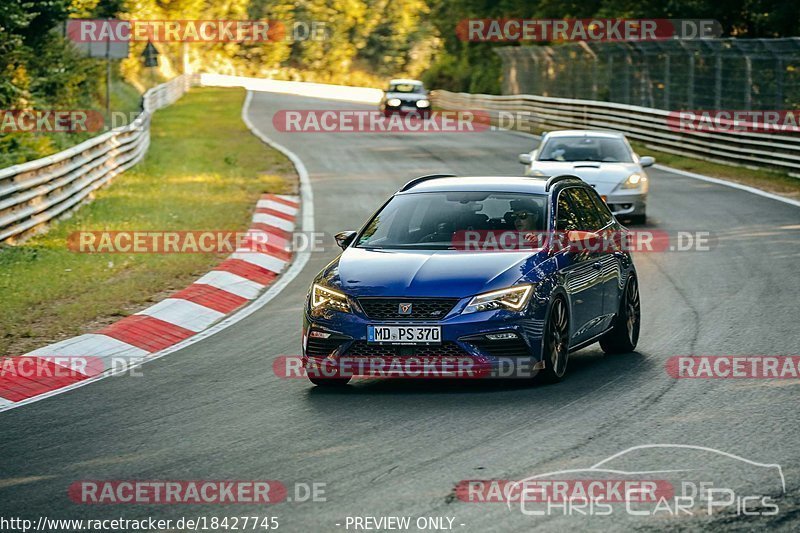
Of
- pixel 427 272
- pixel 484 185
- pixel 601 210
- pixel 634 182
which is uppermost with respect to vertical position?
pixel 484 185

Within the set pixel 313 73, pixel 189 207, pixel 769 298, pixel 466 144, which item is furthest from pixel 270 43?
pixel 769 298

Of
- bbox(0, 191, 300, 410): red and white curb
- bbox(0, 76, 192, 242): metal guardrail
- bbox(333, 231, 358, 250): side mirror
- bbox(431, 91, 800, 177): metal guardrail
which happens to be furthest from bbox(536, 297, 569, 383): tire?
bbox(431, 91, 800, 177): metal guardrail

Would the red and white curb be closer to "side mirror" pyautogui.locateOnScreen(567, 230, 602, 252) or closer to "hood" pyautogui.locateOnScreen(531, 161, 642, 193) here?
"side mirror" pyautogui.locateOnScreen(567, 230, 602, 252)

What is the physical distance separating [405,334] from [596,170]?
12767 millimetres

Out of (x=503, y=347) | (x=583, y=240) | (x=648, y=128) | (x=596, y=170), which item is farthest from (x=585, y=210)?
(x=648, y=128)

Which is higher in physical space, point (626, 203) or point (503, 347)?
point (503, 347)

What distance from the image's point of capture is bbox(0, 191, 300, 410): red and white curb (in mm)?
10719

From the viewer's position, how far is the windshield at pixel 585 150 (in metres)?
22.4

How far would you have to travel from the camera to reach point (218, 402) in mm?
9539

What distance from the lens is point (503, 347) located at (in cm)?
938

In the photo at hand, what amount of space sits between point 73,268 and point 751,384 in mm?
9292

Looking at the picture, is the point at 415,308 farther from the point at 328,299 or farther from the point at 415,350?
the point at 328,299

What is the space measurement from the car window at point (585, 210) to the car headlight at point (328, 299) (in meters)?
2.41

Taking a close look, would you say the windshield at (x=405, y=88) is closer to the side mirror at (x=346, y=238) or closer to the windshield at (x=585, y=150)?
the windshield at (x=585, y=150)
